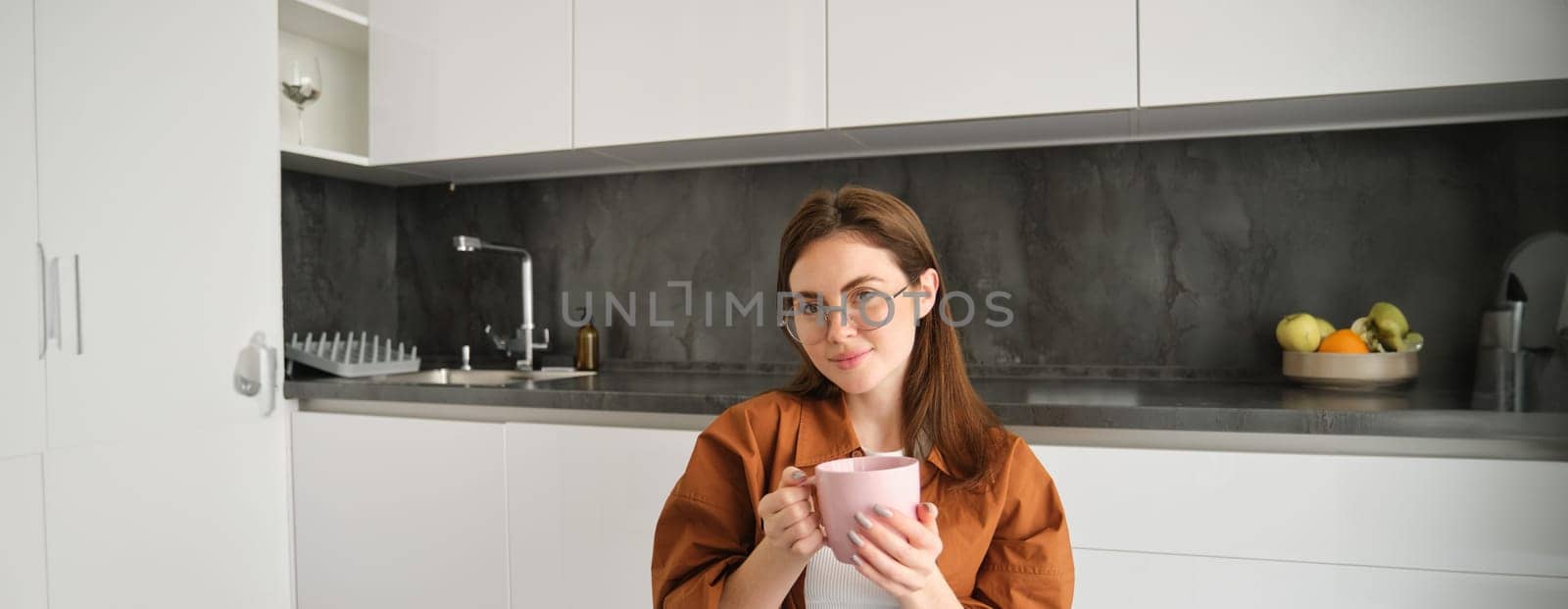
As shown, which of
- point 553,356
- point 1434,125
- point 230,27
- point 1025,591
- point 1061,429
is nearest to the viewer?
point 1025,591

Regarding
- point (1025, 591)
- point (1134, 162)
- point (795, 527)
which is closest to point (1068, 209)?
point (1134, 162)

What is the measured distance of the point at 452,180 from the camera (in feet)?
8.77

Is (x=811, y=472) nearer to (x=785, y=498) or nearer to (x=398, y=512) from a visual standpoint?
(x=785, y=498)

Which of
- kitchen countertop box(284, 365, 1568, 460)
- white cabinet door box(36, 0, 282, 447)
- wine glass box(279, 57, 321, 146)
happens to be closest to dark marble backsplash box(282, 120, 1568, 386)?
kitchen countertop box(284, 365, 1568, 460)

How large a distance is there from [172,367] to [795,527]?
5.36 feet

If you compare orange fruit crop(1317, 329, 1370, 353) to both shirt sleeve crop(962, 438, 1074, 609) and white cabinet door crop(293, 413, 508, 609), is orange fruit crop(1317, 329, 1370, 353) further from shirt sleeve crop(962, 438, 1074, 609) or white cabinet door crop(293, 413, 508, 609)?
white cabinet door crop(293, 413, 508, 609)

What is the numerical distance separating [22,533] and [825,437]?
148 centimetres

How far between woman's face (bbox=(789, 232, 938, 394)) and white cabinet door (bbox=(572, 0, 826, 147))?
977 millimetres

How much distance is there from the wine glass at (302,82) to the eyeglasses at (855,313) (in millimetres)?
1742

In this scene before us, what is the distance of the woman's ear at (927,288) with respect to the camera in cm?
110

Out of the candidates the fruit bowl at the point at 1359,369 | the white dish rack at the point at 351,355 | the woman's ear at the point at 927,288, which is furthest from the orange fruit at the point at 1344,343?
the white dish rack at the point at 351,355

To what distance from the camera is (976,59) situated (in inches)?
73.1

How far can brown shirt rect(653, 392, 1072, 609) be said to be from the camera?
105 cm

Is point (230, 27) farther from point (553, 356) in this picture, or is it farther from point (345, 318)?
point (553, 356)
